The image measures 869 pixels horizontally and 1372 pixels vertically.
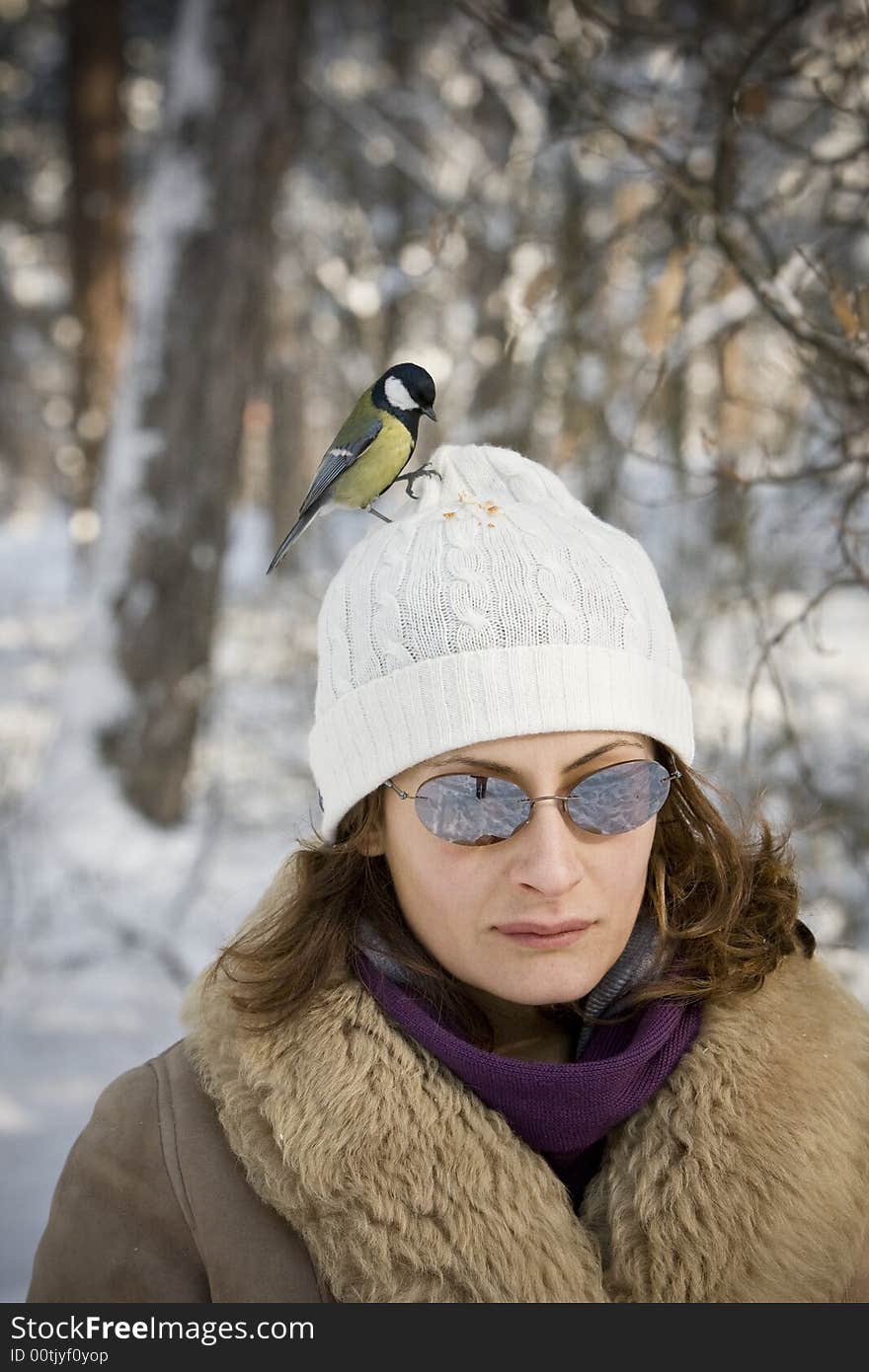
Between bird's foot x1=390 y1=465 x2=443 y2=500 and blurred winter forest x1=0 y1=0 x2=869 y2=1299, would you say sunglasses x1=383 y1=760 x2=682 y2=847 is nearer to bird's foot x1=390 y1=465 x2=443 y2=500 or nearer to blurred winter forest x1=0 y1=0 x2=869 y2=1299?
bird's foot x1=390 y1=465 x2=443 y2=500

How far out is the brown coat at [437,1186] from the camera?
1.41 meters

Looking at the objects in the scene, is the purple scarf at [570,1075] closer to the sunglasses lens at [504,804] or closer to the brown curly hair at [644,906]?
the brown curly hair at [644,906]

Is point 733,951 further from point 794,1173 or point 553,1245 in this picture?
point 553,1245

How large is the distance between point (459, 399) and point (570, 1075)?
449 centimetres

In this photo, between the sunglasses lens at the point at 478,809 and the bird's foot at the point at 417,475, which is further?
the bird's foot at the point at 417,475

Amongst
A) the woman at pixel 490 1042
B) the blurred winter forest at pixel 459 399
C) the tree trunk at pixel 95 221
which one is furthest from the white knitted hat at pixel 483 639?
the tree trunk at pixel 95 221

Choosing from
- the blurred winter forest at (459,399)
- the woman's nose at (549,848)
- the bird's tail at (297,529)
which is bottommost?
the woman's nose at (549,848)

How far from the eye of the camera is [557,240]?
3920 millimetres

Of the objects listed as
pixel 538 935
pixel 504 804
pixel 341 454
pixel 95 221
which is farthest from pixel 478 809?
pixel 95 221

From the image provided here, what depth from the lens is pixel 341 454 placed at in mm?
1689

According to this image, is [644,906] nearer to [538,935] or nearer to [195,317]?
[538,935]

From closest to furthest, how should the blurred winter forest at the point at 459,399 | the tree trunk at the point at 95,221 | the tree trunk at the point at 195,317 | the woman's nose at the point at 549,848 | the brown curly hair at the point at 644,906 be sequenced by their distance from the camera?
the woman's nose at the point at 549,848 → the brown curly hair at the point at 644,906 → the blurred winter forest at the point at 459,399 → the tree trunk at the point at 195,317 → the tree trunk at the point at 95,221

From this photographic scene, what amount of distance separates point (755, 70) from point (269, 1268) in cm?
296
